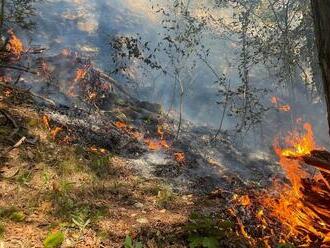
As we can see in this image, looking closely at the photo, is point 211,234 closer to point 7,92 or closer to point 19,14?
point 7,92

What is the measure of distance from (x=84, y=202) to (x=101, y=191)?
98cm

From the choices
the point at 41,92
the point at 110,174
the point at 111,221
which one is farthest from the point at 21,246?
the point at 41,92

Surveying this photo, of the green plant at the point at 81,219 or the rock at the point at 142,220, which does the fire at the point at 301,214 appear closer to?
the rock at the point at 142,220

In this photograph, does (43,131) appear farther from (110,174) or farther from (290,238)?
(290,238)

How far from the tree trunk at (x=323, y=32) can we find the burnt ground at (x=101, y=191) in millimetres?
2286

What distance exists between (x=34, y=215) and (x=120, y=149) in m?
6.18

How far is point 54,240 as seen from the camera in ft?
13.5

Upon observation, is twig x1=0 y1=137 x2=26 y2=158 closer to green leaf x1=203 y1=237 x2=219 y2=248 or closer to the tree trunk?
green leaf x1=203 y1=237 x2=219 y2=248

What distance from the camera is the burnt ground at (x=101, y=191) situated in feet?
14.7

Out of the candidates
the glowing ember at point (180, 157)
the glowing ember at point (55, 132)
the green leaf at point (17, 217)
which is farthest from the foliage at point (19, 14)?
the glowing ember at point (180, 157)

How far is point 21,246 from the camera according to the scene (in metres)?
4.04

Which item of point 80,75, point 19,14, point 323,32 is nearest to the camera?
point 323,32

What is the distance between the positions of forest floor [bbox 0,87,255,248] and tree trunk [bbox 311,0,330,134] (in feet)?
7.49

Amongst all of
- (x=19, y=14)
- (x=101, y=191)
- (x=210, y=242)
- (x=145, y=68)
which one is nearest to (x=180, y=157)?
(x=101, y=191)
